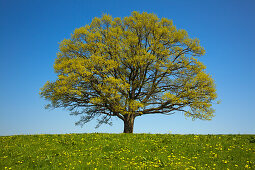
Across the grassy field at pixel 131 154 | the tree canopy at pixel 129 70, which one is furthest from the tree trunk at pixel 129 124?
the grassy field at pixel 131 154

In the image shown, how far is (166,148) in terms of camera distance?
12.8 meters

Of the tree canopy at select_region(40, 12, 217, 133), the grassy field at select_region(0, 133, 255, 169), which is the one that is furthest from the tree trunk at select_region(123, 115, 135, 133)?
the grassy field at select_region(0, 133, 255, 169)

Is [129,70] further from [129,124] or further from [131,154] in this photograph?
[131,154]

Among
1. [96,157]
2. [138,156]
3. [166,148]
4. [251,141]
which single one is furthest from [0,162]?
[251,141]

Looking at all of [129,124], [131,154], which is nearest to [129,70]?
[129,124]

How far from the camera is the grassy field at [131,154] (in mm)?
10016

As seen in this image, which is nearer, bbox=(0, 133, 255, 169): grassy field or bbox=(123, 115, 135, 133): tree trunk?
bbox=(0, 133, 255, 169): grassy field

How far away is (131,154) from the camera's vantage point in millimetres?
11609

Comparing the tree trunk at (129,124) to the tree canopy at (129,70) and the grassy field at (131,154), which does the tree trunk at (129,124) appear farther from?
the grassy field at (131,154)

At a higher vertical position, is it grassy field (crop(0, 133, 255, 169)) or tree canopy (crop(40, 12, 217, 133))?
tree canopy (crop(40, 12, 217, 133))

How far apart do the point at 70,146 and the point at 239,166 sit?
31.8 ft

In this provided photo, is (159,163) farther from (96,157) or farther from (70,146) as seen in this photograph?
(70,146)

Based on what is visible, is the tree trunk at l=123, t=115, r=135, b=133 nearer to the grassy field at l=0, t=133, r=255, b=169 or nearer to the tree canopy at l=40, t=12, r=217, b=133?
the tree canopy at l=40, t=12, r=217, b=133

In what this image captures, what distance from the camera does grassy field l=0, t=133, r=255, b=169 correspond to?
10016 millimetres
